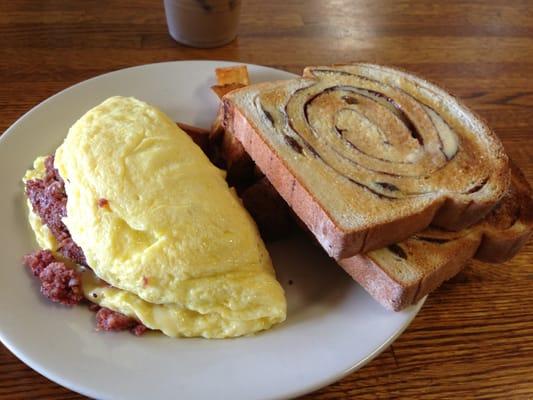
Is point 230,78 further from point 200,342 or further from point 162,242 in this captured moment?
point 200,342

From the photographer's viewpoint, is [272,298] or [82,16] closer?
[272,298]

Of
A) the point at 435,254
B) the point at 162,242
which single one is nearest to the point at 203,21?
the point at 162,242

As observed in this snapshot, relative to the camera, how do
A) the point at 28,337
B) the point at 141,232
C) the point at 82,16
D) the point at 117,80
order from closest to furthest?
1. the point at 28,337
2. the point at 141,232
3. the point at 117,80
4. the point at 82,16

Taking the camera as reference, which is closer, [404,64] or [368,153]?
[368,153]

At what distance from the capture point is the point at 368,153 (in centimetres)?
144

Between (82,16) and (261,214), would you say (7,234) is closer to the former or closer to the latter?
(261,214)

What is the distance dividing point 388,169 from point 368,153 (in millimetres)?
74

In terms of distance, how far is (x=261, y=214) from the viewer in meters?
1.44

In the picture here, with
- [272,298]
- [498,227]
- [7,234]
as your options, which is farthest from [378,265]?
[7,234]

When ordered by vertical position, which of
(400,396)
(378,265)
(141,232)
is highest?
(141,232)

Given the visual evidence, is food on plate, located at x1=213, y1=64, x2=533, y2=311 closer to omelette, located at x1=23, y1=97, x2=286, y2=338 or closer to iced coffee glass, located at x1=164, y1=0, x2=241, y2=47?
omelette, located at x1=23, y1=97, x2=286, y2=338

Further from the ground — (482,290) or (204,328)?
(204,328)

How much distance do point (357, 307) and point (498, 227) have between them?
1.58 feet

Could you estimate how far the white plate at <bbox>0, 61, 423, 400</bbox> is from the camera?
107cm
